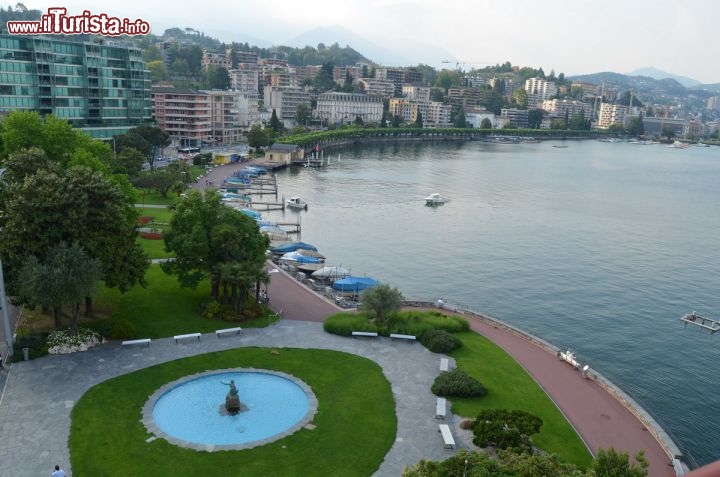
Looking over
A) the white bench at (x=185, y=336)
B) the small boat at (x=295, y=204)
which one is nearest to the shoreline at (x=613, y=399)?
the white bench at (x=185, y=336)

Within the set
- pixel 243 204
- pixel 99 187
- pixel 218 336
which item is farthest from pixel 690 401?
pixel 243 204

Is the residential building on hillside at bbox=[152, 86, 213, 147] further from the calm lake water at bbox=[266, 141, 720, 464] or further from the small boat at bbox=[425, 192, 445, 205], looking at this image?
the small boat at bbox=[425, 192, 445, 205]

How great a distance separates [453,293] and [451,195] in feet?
203

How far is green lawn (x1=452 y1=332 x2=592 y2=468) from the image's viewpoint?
1155 inches

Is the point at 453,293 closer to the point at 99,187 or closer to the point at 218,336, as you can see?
the point at 218,336

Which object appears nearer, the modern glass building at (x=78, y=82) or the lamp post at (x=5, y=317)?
the lamp post at (x=5, y=317)

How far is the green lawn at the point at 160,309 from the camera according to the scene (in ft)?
131

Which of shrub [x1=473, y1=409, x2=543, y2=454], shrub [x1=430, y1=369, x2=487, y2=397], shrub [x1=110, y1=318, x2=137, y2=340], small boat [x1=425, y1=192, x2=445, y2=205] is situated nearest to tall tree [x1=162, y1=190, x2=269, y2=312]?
shrub [x1=110, y1=318, x2=137, y2=340]

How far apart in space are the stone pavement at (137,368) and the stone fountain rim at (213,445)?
3.23m

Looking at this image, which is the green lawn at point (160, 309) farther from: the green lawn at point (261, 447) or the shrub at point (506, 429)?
the shrub at point (506, 429)

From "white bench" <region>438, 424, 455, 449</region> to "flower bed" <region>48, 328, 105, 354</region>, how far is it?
2258cm

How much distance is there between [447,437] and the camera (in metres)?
27.8

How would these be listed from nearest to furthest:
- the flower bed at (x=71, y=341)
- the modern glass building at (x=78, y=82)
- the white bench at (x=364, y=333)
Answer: the flower bed at (x=71, y=341)
the white bench at (x=364, y=333)
the modern glass building at (x=78, y=82)

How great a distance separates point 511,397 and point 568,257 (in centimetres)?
4636
